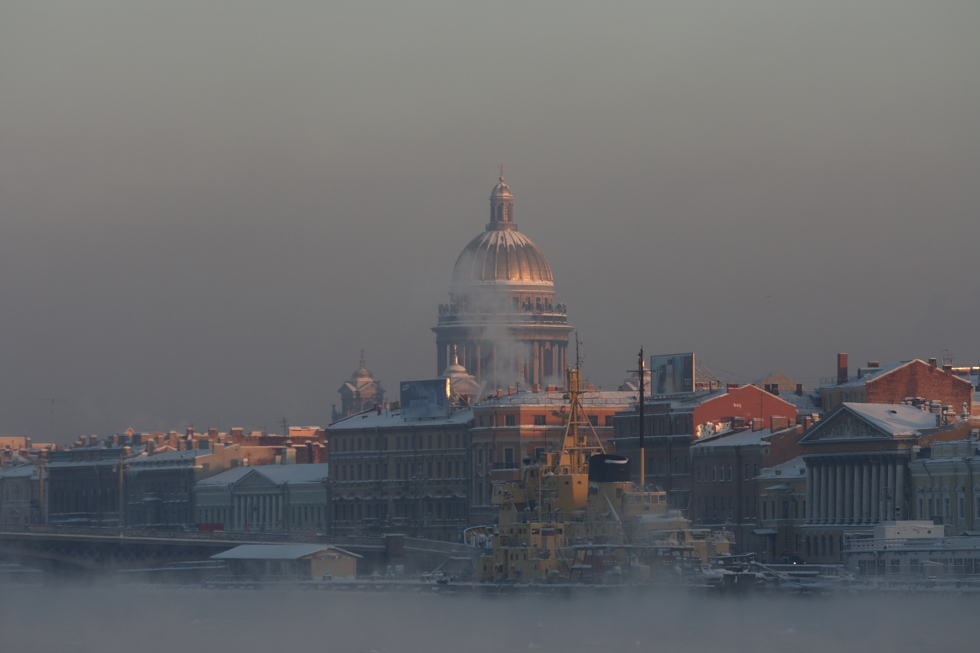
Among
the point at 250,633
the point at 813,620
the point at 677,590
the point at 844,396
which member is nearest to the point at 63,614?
the point at 250,633

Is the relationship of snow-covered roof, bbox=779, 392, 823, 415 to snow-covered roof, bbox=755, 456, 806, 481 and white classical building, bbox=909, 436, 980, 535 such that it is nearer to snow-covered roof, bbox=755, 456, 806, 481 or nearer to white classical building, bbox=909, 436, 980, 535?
snow-covered roof, bbox=755, 456, 806, 481

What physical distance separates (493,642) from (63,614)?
36413 mm

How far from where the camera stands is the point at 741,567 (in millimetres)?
107938

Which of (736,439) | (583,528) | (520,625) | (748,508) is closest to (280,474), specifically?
(736,439)

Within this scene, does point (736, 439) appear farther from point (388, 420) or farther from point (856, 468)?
point (388, 420)

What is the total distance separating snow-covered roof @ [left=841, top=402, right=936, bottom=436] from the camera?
405 feet

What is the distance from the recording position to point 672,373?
14888 cm

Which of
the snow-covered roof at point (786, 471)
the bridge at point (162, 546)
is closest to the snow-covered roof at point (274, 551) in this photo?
the bridge at point (162, 546)

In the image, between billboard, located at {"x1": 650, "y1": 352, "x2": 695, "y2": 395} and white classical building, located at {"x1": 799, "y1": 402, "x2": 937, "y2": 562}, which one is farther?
billboard, located at {"x1": 650, "y1": 352, "x2": 695, "y2": 395}

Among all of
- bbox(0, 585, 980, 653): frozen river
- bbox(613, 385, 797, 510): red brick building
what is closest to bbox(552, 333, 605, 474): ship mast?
bbox(0, 585, 980, 653): frozen river

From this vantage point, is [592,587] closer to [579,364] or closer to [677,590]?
[677,590]

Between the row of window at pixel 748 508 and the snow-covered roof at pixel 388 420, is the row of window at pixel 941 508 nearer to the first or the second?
the row of window at pixel 748 508

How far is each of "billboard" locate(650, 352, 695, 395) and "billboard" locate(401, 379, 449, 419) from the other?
21698mm

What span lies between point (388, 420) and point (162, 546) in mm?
27287
